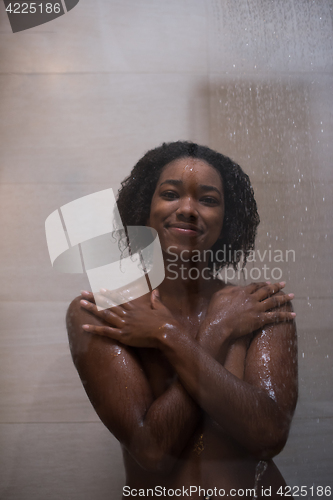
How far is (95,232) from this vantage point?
2.66 ft

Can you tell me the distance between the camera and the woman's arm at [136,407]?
2.12 ft

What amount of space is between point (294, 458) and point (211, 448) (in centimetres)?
27

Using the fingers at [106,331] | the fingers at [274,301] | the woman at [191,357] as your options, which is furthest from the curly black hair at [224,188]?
the fingers at [106,331]

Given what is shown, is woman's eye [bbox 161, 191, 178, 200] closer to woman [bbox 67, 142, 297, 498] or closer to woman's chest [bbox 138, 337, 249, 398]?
woman [bbox 67, 142, 297, 498]

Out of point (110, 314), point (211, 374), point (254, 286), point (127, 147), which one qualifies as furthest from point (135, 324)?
point (127, 147)

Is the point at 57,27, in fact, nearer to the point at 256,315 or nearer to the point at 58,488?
the point at 256,315

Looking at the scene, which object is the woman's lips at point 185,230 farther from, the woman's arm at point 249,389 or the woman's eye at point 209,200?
the woman's arm at point 249,389

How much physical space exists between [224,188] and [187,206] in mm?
101

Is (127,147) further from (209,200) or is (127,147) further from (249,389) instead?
(249,389)

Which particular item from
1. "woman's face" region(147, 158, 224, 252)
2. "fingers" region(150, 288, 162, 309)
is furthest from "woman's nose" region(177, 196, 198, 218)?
"fingers" region(150, 288, 162, 309)

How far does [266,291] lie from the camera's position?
0.78 metres

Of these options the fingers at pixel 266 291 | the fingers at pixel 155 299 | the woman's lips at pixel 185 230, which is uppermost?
the woman's lips at pixel 185 230

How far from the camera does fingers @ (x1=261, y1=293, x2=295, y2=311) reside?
75 cm

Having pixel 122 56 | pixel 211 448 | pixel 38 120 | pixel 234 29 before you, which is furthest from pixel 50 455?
pixel 234 29
